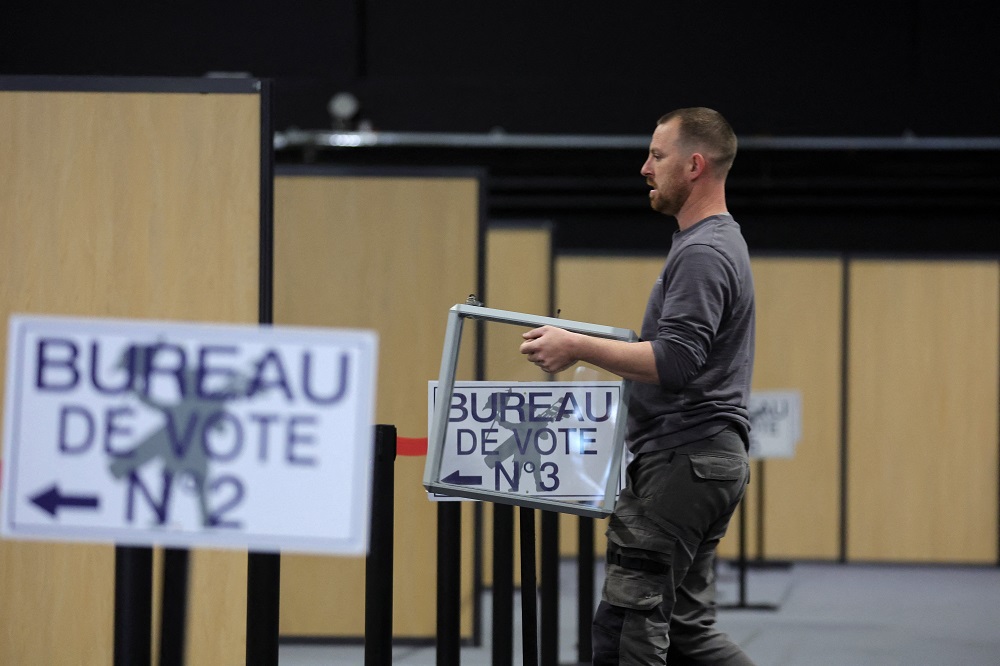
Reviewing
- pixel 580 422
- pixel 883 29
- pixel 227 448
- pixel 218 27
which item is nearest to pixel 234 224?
pixel 580 422

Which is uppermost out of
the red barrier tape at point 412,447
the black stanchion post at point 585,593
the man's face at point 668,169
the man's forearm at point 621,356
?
the man's face at point 668,169

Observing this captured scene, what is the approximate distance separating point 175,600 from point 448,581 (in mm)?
1537

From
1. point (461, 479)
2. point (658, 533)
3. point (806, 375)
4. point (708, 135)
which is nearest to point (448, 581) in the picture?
point (461, 479)

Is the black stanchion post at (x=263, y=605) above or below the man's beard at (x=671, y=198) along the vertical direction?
below

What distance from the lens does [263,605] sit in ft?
7.90

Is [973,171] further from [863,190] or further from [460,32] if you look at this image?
[460,32]

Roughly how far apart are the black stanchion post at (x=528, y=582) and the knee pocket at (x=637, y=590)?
1.10 ft

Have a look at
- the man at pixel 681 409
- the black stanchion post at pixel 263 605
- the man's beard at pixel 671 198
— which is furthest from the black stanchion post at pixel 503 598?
the man's beard at pixel 671 198

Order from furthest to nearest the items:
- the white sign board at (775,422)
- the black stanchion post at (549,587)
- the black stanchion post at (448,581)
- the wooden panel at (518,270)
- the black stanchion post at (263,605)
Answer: the white sign board at (775,422) < the wooden panel at (518,270) < the black stanchion post at (549,587) < the black stanchion post at (448,581) < the black stanchion post at (263,605)

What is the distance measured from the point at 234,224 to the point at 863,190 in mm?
8060

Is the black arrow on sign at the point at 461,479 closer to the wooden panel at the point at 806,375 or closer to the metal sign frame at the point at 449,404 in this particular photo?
the metal sign frame at the point at 449,404

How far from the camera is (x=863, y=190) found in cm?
1043

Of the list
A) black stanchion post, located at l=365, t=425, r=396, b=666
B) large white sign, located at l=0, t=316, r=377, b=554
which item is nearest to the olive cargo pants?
black stanchion post, located at l=365, t=425, r=396, b=666

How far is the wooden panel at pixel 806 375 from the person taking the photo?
8.24 metres
